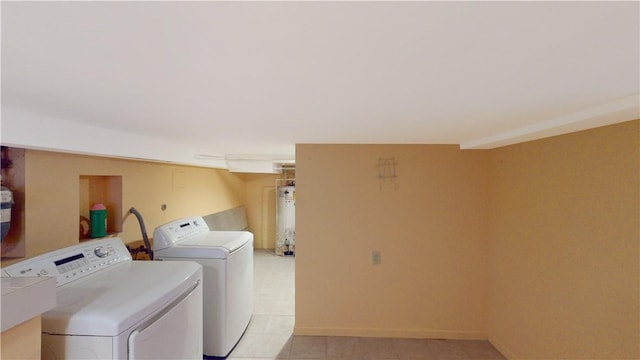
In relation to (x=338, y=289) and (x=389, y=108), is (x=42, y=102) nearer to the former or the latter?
(x=389, y=108)

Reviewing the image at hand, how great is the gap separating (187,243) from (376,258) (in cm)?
180

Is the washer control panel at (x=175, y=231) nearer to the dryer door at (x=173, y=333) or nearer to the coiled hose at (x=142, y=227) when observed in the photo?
the coiled hose at (x=142, y=227)

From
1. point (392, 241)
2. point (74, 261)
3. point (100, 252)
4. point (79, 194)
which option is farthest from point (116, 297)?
point (392, 241)

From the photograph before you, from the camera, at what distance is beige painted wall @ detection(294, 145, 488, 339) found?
267 cm

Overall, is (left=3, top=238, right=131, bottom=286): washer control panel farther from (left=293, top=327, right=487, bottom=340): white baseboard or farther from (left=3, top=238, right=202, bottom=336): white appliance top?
(left=293, top=327, right=487, bottom=340): white baseboard

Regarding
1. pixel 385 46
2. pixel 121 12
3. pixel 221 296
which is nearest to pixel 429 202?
pixel 221 296

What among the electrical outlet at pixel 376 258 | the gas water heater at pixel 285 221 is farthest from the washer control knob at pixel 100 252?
the gas water heater at pixel 285 221

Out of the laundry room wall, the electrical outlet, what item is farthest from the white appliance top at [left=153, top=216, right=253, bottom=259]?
the electrical outlet

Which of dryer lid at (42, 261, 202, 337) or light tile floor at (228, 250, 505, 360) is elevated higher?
dryer lid at (42, 261, 202, 337)

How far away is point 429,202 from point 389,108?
1.73 meters

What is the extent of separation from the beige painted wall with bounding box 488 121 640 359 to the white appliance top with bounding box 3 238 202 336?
2.42 metres

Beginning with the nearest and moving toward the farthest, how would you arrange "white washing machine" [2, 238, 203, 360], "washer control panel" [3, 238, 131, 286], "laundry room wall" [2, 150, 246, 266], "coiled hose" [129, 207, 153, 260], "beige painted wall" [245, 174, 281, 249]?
"white washing machine" [2, 238, 203, 360]
"washer control panel" [3, 238, 131, 286]
"laundry room wall" [2, 150, 246, 266]
"coiled hose" [129, 207, 153, 260]
"beige painted wall" [245, 174, 281, 249]

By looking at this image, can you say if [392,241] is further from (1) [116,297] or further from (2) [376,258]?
(1) [116,297]

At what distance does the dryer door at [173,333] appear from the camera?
3.79 ft
